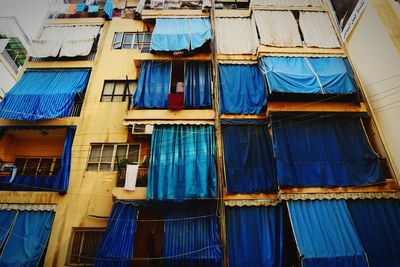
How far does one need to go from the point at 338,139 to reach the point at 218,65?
708 cm

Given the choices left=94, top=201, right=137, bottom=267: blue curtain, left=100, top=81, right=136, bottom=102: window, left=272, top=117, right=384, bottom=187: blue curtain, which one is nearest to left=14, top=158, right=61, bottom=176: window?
left=100, top=81, right=136, bottom=102: window

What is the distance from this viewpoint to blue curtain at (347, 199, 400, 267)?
333 inches

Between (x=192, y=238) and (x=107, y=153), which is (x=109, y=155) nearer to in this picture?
(x=107, y=153)

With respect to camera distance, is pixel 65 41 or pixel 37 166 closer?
pixel 37 166

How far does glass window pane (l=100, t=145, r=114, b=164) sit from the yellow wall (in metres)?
12.6

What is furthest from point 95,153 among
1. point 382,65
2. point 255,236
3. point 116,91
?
point 382,65

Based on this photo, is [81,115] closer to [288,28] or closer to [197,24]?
[197,24]

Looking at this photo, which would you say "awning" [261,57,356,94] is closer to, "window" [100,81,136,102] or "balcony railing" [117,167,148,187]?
"balcony railing" [117,167,148,187]

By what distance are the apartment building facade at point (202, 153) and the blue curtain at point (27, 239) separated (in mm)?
44

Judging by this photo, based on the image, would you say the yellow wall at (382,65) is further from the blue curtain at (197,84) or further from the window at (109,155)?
the window at (109,155)

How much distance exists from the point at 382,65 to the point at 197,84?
341 inches

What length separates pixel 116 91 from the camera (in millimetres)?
14016

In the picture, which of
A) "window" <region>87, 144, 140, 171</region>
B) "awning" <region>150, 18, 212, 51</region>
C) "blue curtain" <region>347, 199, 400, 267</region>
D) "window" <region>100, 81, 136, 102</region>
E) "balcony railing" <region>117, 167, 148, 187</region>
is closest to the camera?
"blue curtain" <region>347, 199, 400, 267</region>

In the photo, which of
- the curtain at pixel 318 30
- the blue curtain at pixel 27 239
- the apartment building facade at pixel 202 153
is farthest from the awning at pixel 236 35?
the blue curtain at pixel 27 239
